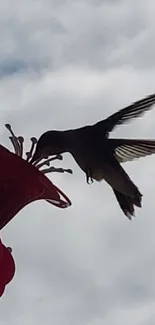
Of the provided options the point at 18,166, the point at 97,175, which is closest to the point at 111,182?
the point at 97,175

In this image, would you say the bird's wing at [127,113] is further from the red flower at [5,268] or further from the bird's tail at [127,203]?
the red flower at [5,268]

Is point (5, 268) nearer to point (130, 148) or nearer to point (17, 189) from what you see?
point (17, 189)

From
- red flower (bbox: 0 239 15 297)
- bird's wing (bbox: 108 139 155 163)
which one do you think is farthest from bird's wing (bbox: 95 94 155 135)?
red flower (bbox: 0 239 15 297)

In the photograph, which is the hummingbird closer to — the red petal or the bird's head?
the bird's head

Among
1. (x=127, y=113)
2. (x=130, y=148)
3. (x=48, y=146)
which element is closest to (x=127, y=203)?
(x=130, y=148)

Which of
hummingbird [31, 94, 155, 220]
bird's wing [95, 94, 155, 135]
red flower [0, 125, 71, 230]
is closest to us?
red flower [0, 125, 71, 230]

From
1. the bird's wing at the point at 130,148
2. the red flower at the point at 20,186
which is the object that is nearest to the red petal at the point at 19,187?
the red flower at the point at 20,186
